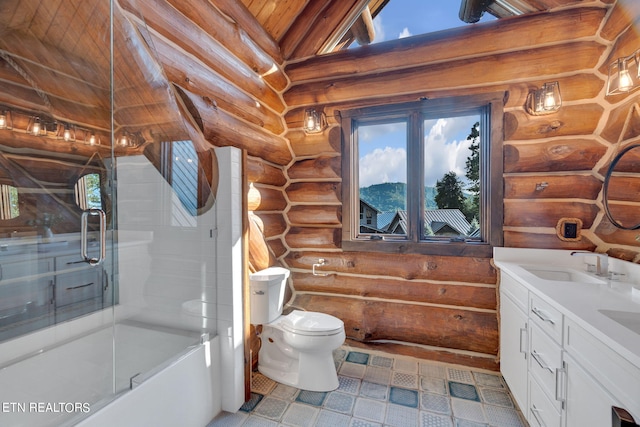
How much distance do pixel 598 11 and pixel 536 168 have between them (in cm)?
116

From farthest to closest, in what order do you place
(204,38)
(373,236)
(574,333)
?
(373,236)
(204,38)
(574,333)

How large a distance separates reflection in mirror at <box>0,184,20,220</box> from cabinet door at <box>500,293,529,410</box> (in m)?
3.00

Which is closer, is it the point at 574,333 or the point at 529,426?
the point at 574,333

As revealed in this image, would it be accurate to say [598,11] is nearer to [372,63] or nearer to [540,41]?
[540,41]

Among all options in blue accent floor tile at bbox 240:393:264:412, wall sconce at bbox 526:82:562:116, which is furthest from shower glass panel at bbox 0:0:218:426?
wall sconce at bbox 526:82:562:116

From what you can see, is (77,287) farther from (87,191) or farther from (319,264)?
(319,264)

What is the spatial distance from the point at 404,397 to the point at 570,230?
1789 mm

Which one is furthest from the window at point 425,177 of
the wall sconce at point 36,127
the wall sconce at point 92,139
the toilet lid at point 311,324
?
the wall sconce at point 36,127

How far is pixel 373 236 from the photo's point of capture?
2740 mm

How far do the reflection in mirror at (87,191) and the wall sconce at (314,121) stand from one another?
1744mm

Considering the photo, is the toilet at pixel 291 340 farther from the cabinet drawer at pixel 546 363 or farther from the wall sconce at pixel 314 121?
the wall sconce at pixel 314 121

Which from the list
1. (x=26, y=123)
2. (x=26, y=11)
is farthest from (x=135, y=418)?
(x=26, y=11)

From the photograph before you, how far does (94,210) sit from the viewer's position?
1683mm

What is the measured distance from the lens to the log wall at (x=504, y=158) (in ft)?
6.59
